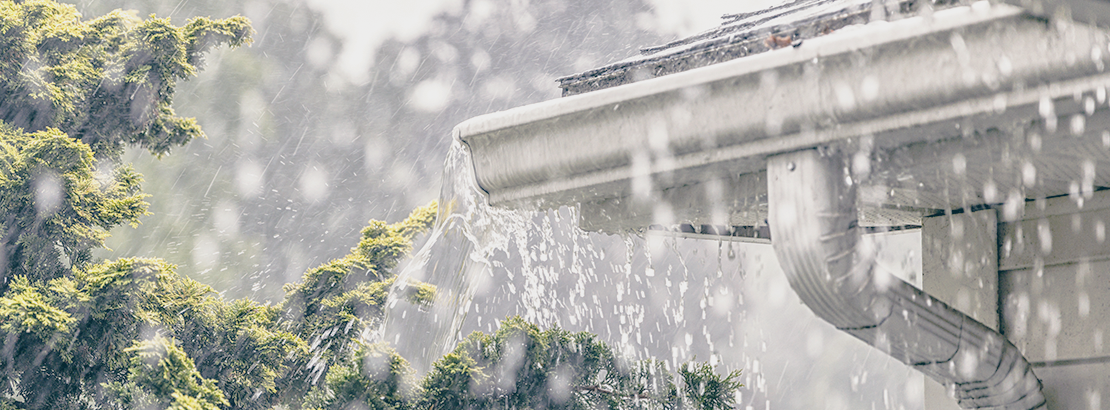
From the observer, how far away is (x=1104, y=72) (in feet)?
7.87

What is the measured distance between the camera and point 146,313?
721cm

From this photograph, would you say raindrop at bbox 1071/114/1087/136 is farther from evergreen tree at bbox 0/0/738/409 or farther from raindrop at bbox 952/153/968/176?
evergreen tree at bbox 0/0/738/409

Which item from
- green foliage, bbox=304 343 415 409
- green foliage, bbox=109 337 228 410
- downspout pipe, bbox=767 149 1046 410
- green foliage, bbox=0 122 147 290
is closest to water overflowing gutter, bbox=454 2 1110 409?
downspout pipe, bbox=767 149 1046 410

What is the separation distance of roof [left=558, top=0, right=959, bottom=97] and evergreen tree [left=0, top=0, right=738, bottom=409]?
316cm

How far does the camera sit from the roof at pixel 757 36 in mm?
3086

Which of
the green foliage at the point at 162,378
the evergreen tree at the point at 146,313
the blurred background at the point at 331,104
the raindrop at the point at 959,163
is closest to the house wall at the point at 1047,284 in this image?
the raindrop at the point at 959,163

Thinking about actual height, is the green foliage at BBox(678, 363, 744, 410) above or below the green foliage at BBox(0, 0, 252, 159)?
below

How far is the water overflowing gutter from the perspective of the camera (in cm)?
252

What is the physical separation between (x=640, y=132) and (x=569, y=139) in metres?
0.29

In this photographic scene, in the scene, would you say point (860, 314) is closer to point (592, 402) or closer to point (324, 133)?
point (592, 402)

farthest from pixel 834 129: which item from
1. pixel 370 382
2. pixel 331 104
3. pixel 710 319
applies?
pixel 710 319

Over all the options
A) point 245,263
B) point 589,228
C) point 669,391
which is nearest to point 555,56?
point 245,263

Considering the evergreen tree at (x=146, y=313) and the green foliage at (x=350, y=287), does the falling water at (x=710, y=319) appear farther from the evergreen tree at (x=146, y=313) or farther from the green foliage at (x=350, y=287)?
the evergreen tree at (x=146, y=313)

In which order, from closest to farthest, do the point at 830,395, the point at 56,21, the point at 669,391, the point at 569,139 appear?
the point at 569,139, the point at 669,391, the point at 56,21, the point at 830,395
